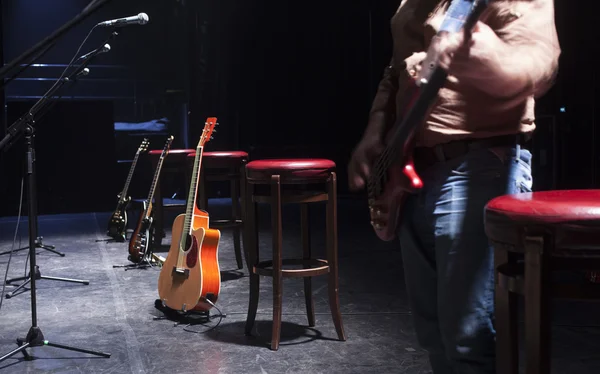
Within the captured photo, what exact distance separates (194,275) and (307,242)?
0.60 metres

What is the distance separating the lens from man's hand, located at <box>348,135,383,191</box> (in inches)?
72.4

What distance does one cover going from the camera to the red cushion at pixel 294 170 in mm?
3248

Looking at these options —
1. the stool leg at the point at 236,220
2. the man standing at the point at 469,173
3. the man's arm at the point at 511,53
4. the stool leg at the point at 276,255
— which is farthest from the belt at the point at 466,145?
the stool leg at the point at 236,220

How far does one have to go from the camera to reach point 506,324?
1.36 metres

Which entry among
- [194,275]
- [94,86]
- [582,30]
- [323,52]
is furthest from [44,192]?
[582,30]

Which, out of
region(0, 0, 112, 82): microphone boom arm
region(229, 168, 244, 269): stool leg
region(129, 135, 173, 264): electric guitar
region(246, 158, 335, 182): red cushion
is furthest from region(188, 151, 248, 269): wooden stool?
region(0, 0, 112, 82): microphone boom arm

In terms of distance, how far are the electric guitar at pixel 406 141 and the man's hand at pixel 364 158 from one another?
0.02m

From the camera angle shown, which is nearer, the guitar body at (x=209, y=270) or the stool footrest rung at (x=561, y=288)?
the stool footrest rung at (x=561, y=288)

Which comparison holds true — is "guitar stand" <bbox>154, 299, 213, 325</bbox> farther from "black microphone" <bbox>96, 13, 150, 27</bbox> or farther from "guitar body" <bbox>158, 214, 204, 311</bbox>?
"black microphone" <bbox>96, 13, 150, 27</bbox>

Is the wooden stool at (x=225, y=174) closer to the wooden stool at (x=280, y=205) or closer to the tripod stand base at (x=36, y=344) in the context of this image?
the wooden stool at (x=280, y=205)

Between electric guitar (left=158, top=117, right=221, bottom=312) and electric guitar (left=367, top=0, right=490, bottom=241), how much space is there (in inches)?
77.0

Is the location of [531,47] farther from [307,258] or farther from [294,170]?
[307,258]

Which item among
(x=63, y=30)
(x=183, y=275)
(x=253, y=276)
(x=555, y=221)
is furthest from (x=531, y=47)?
(x=183, y=275)

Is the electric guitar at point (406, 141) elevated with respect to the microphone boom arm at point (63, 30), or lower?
lower
